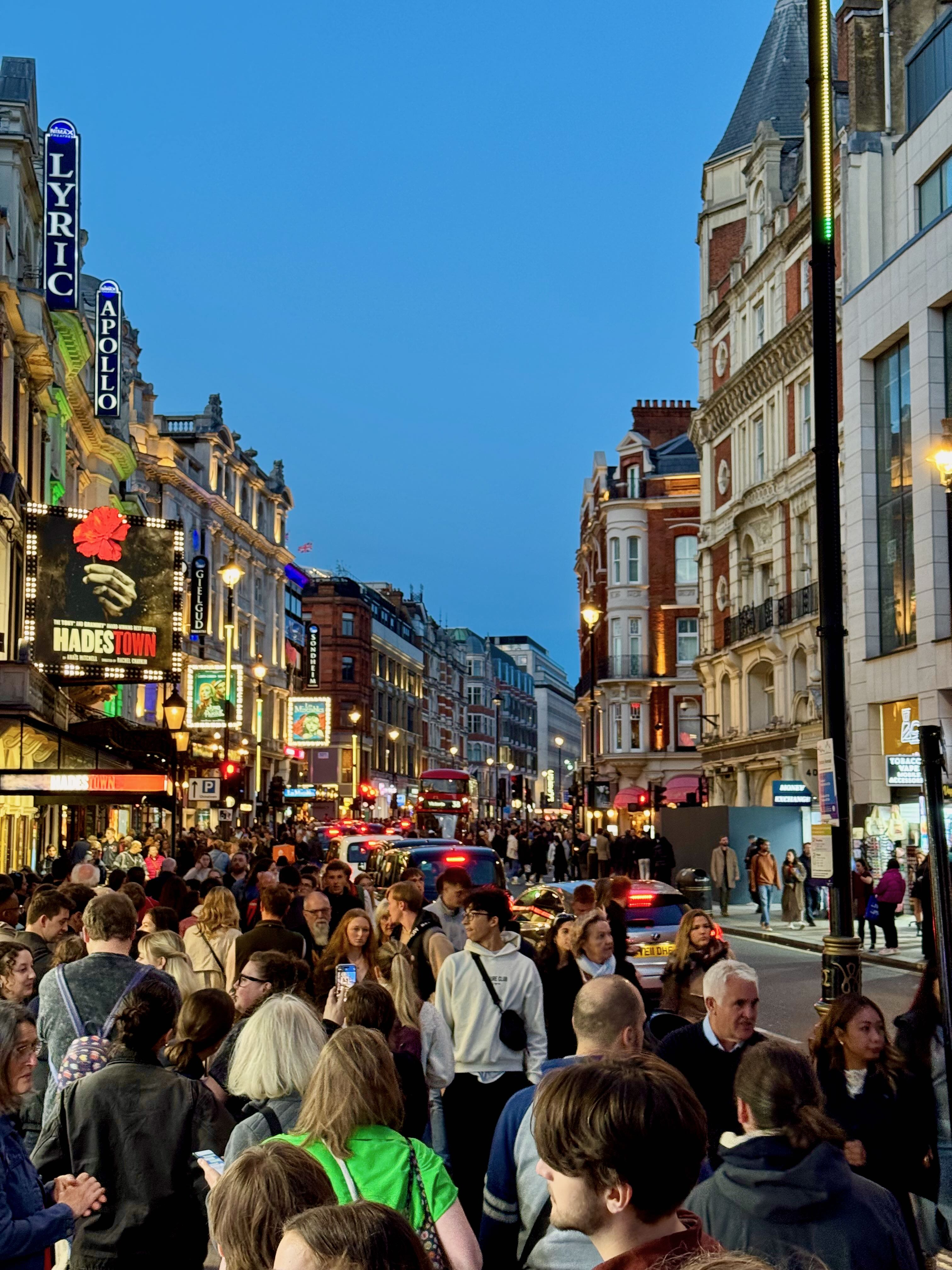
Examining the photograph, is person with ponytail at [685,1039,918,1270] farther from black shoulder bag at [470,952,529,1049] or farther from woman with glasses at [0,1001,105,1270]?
black shoulder bag at [470,952,529,1049]

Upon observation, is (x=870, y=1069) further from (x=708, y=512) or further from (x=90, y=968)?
(x=708, y=512)

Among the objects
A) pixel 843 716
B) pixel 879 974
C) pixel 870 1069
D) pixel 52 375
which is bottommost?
pixel 879 974

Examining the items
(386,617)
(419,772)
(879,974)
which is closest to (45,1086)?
(879,974)

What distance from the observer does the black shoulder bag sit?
26.7ft

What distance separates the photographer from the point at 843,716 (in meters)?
11.8

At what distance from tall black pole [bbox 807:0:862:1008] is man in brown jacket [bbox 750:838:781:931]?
21865 millimetres

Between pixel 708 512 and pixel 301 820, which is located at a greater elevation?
pixel 708 512

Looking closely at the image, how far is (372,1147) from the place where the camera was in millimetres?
4469

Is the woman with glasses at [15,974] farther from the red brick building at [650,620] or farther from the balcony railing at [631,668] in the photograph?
the balcony railing at [631,668]

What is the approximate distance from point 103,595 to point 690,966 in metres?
25.8

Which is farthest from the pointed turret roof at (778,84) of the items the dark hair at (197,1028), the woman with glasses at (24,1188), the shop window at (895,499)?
the woman with glasses at (24,1188)

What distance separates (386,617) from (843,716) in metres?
108

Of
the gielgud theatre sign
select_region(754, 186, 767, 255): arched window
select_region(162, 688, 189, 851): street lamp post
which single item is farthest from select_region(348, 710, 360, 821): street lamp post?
select_region(162, 688, 189, 851): street lamp post

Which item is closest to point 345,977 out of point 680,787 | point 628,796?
point 680,787
